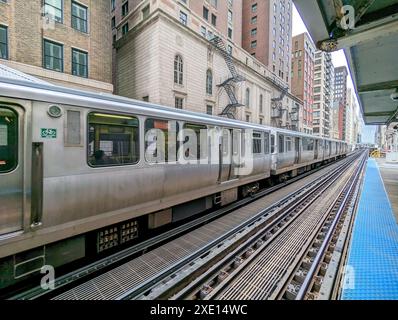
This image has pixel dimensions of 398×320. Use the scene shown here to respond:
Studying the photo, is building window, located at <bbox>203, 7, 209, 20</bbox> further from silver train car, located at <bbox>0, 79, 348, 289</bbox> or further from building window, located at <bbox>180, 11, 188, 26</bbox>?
silver train car, located at <bbox>0, 79, 348, 289</bbox>

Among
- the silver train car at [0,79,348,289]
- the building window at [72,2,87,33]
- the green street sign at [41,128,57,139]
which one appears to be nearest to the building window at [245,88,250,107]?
the building window at [72,2,87,33]

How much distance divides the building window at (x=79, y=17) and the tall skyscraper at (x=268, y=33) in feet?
104

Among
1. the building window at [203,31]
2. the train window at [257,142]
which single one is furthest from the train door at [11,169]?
the building window at [203,31]

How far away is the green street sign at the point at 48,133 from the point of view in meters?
2.93

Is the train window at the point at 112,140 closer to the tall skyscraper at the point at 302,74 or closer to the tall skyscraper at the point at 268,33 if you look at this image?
the tall skyscraper at the point at 268,33

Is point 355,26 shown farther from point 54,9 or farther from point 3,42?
point 54,9

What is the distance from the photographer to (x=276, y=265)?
3.92 metres

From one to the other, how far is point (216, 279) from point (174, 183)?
7.32 ft

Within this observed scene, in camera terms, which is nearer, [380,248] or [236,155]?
[380,248]

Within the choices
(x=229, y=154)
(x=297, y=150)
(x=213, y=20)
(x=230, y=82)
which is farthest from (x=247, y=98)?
(x=229, y=154)

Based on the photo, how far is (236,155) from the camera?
743 cm

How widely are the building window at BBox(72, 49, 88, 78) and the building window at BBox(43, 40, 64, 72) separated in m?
0.80
